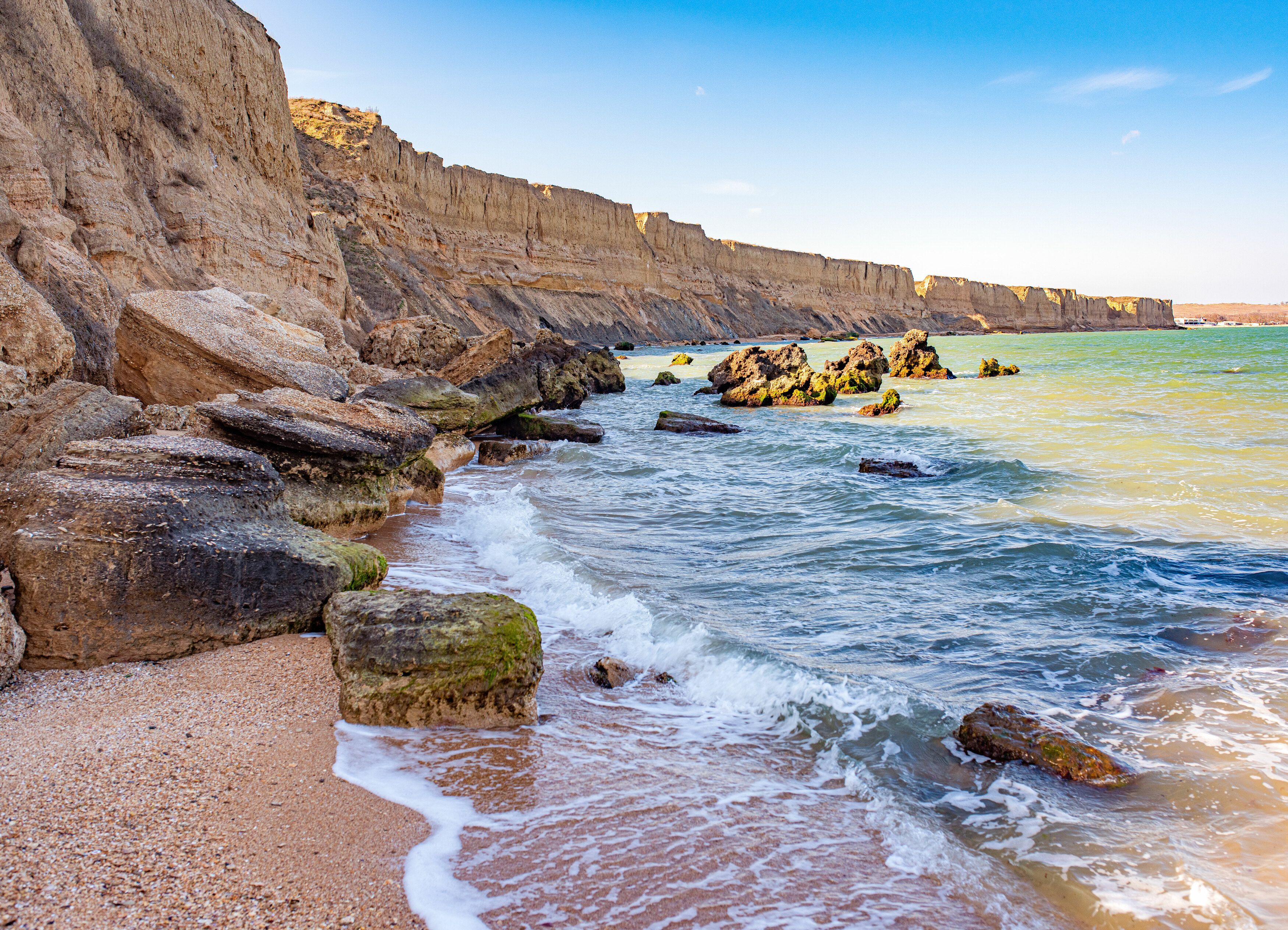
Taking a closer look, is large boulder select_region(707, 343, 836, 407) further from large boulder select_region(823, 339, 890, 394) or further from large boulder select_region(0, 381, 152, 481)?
large boulder select_region(0, 381, 152, 481)

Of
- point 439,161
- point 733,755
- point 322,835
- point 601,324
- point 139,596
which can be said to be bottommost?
point 733,755

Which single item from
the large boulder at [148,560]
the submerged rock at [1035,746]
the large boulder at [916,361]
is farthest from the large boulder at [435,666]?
the large boulder at [916,361]

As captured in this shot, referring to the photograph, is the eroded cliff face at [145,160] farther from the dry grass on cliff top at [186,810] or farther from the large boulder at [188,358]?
the dry grass on cliff top at [186,810]

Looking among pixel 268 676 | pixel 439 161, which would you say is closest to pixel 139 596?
pixel 268 676

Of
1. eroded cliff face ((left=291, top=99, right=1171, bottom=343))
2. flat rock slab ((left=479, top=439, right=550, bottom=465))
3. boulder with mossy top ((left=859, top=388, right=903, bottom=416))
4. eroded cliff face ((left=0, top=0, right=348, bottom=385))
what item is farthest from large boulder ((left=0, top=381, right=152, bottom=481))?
eroded cliff face ((left=291, top=99, right=1171, bottom=343))

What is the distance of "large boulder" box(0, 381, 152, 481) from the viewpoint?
4184 mm

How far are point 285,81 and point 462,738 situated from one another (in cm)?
2405

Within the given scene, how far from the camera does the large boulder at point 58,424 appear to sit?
418 cm

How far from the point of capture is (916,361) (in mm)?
26281

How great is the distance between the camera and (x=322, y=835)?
2348mm

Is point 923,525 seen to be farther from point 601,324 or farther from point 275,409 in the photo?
point 601,324

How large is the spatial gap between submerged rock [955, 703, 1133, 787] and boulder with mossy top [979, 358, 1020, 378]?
24.6m

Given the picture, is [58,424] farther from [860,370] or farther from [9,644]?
[860,370]

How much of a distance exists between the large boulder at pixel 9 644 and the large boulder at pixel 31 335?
300 cm
